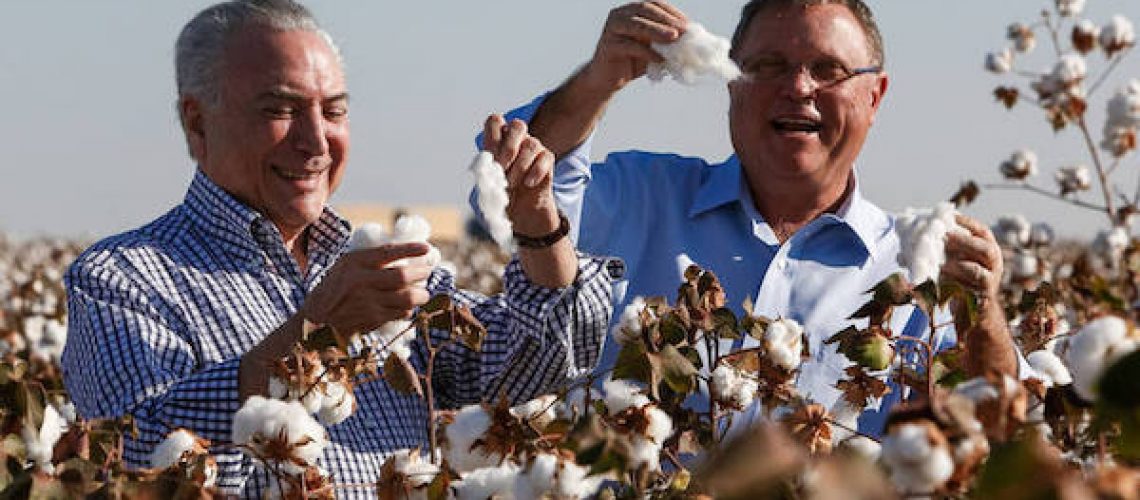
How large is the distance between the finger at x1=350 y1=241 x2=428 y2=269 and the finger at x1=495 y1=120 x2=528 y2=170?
266 millimetres

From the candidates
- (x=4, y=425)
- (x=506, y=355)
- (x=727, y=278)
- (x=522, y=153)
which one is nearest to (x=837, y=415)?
(x=522, y=153)

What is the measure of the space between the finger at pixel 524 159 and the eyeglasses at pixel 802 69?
100cm

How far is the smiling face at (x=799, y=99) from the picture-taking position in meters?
3.25

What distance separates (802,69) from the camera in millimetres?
3264

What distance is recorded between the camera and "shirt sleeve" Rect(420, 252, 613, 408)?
8.59 ft

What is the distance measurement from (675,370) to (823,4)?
5.36ft

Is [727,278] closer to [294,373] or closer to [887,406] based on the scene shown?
[887,406]

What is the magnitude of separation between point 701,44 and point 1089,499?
1557mm

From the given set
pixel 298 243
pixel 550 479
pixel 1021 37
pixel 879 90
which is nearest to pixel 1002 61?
pixel 1021 37

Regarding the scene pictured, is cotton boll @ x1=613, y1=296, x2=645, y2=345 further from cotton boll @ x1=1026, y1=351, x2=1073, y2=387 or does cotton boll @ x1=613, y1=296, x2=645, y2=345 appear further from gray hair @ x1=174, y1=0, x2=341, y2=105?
gray hair @ x1=174, y1=0, x2=341, y2=105

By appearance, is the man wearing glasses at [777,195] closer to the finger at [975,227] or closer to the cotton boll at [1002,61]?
the finger at [975,227]

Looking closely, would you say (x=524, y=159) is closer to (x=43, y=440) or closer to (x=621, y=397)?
(x=621, y=397)

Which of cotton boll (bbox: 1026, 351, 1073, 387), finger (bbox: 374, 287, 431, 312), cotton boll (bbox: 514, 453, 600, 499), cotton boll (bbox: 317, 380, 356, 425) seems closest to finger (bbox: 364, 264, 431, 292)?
finger (bbox: 374, 287, 431, 312)

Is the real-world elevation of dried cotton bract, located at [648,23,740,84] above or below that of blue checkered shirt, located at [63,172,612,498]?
above
